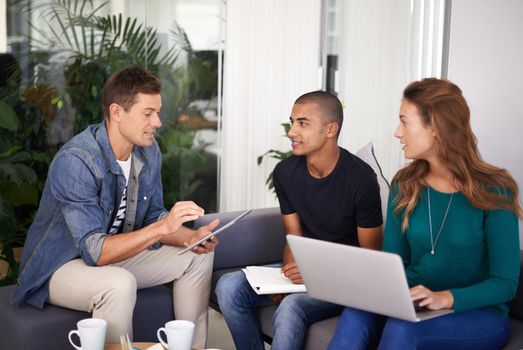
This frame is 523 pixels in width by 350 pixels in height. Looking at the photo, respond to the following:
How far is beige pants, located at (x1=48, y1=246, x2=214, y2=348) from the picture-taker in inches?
107

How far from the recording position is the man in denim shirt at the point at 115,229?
2748 mm

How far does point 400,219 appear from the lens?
2.63 m

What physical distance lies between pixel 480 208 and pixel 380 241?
58cm

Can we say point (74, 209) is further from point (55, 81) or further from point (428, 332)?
point (55, 81)

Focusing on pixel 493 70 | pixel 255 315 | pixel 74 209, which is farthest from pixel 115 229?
pixel 493 70

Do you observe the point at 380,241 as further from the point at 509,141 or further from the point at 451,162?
the point at 509,141

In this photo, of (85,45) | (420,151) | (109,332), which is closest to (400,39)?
(85,45)

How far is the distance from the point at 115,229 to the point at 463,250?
4.31 feet

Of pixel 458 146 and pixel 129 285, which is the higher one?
pixel 458 146

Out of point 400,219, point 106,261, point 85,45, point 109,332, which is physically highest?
point 85,45

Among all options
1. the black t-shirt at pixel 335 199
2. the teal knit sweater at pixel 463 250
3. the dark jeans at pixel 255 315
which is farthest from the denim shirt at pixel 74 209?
the teal knit sweater at pixel 463 250

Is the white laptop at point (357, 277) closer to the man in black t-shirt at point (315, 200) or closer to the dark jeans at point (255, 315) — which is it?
the dark jeans at point (255, 315)

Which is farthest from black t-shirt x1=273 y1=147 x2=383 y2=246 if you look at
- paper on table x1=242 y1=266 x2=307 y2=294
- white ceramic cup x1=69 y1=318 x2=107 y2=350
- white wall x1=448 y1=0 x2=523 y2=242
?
white wall x1=448 y1=0 x2=523 y2=242

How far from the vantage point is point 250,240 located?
3512mm
